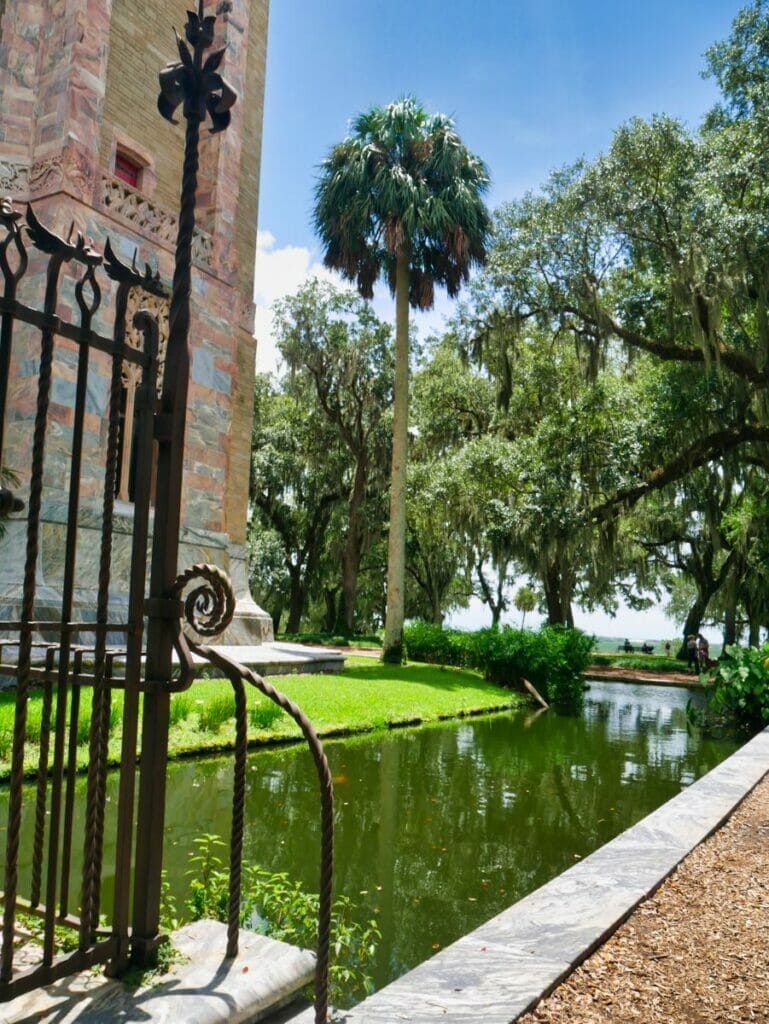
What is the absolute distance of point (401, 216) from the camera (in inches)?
693

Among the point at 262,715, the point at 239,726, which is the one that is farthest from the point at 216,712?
the point at 239,726

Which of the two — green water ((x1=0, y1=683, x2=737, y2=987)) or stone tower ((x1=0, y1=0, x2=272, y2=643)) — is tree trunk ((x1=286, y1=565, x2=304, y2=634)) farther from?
green water ((x1=0, y1=683, x2=737, y2=987))

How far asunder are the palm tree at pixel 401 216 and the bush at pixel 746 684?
7798mm

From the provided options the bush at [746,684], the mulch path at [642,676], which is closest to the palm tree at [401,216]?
the bush at [746,684]

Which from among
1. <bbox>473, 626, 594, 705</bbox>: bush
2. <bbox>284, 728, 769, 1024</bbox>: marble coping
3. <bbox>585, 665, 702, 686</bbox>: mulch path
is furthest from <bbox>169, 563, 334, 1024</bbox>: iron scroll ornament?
<bbox>585, 665, 702, 686</bbox>: mulch path

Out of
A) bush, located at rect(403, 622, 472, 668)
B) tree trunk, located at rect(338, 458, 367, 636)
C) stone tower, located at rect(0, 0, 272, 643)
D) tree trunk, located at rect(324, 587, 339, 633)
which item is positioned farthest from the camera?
tree trunk, located at rect(324, 587, 339, 633)

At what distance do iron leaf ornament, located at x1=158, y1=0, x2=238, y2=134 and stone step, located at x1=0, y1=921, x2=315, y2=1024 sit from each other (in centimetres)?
260

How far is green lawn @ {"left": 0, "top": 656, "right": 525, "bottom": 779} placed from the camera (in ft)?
25.9

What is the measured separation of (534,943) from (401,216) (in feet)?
55.4

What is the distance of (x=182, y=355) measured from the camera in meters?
2.47

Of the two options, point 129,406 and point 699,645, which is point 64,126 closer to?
point 129,406

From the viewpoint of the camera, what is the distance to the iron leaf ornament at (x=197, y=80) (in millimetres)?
2502

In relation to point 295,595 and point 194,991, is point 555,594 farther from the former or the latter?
point 194,991

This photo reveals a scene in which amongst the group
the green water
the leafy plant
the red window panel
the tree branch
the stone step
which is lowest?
the green water
